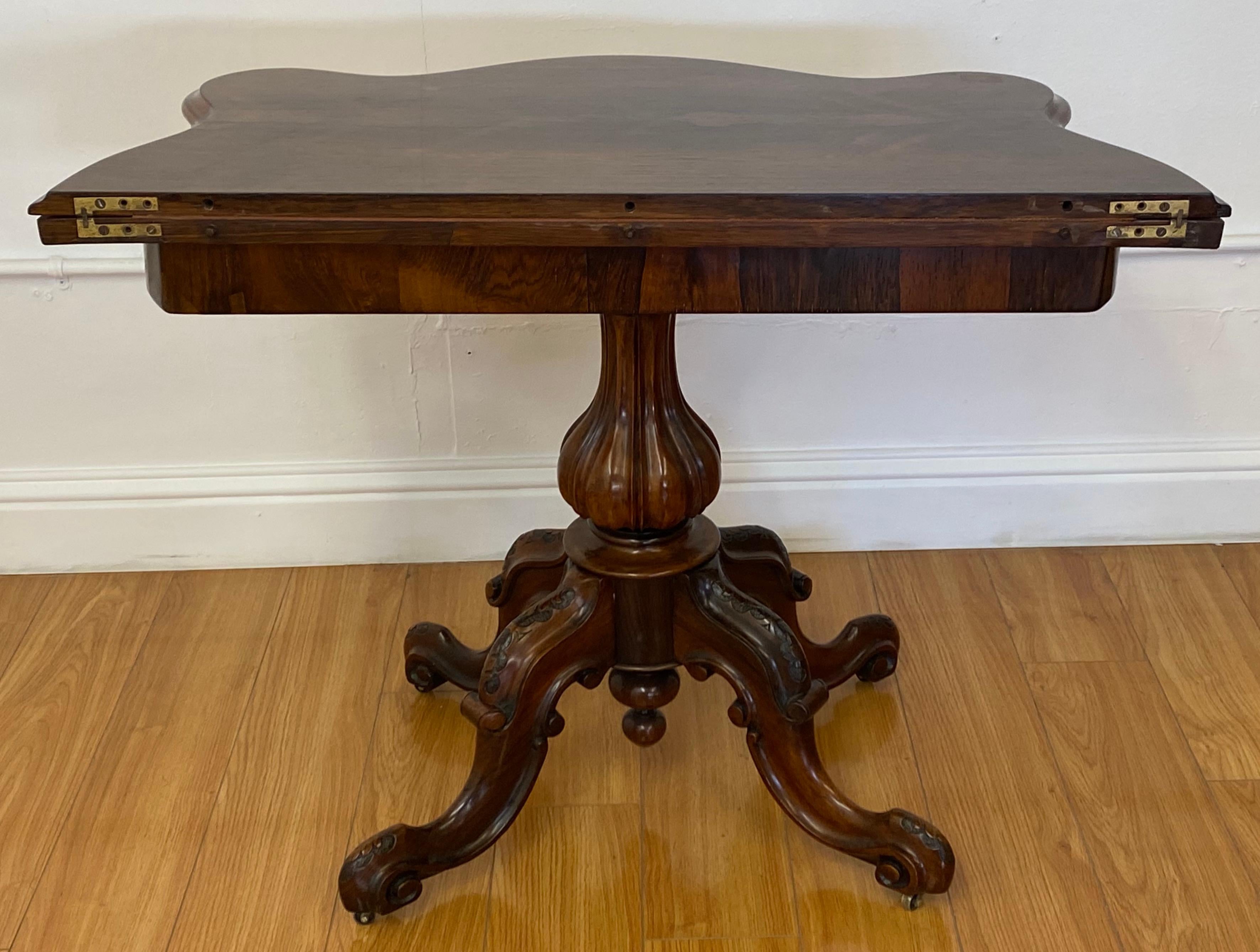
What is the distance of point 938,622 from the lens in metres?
1.85

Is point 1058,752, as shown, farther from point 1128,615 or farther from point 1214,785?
point 1128,615

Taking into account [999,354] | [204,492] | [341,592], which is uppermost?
[999,354]

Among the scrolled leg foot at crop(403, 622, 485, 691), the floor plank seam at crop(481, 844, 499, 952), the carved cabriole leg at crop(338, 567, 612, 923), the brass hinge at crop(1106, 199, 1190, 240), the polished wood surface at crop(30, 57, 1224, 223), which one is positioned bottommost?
the floor plank seam at crop(481, 844, 499, 952)

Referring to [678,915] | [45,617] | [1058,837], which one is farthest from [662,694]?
[45,617]

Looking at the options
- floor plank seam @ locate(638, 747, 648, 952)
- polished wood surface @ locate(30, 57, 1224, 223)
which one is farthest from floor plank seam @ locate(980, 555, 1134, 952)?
polished wood surface @ locate(30, 57, 1224, 223)

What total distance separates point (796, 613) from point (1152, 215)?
791mm

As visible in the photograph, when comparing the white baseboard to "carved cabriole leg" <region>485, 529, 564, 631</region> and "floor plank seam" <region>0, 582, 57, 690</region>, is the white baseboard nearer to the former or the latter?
"floor plank seam" <region>0, 582, 57, 690</region>

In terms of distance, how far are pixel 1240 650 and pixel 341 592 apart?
1.26 metres

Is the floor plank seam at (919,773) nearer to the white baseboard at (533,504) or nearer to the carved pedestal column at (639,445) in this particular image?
the white baseboard at (533,504)

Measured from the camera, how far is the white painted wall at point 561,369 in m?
1.70

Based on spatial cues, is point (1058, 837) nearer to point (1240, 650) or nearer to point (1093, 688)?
point (1093, 688)

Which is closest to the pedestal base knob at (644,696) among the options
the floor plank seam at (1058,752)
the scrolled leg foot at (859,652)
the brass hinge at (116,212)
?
the scrolled leg foot at (859,652)

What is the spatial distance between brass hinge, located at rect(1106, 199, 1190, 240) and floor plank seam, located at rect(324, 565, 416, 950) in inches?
39.4

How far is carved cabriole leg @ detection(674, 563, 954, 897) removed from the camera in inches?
54.2
